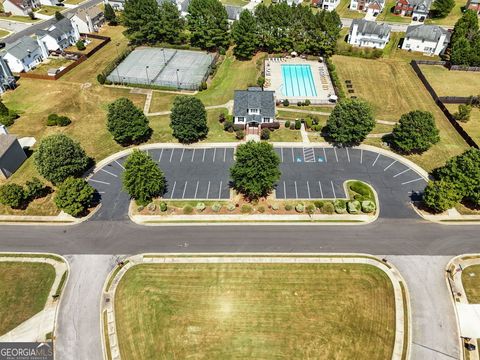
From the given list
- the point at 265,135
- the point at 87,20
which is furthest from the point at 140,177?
→ the point at 87,20

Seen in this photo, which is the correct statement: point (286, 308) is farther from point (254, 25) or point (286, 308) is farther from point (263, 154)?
point (254, 25)

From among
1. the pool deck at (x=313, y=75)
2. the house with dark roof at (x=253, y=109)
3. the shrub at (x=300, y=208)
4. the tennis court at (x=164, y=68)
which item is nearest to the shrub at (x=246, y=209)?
the shrub at (x=300, y=208)

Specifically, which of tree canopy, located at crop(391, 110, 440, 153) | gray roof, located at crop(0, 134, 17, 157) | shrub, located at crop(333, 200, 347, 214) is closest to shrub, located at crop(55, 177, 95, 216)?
gray roof, located at crop(0, 134, 17, 157)

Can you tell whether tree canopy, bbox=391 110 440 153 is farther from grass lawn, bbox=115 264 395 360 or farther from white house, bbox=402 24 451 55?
white house, bbox=402 24 451 55

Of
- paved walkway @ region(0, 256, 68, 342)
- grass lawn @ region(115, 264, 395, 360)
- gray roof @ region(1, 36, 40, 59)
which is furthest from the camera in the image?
gray roof @ region(1, 36, 40, 59)

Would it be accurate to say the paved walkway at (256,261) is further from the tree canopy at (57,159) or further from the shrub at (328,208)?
the tree canopy at (57,159)

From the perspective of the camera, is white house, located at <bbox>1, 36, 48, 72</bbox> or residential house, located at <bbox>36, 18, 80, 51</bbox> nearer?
white house, located at <bbox>1, 36, 48, 72</bbox>

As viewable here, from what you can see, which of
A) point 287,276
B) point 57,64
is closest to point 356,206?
point 287,276
